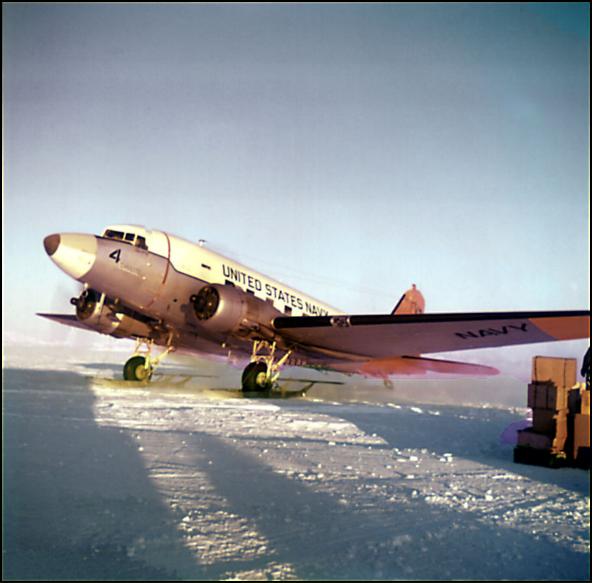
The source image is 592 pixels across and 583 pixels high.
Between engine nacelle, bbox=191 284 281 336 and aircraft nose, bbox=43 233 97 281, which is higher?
aircraft nose, bbox=43 233 97 281

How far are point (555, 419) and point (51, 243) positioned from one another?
1181cm

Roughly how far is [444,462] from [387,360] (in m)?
15.7

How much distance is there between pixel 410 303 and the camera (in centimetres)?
2558

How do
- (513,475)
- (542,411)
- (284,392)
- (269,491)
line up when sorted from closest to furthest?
(269,491), (513,475), (542,411), (284,392)

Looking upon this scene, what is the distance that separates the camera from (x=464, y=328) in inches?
552

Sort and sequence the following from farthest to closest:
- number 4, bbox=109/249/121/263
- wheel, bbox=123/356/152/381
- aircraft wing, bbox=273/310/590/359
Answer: wheel, bbox=123/356/152/381 → number 4, bbox=109/249/121/263 → aircraft wing, bbox=273/310/590/359

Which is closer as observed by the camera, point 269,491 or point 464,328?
point 269,491

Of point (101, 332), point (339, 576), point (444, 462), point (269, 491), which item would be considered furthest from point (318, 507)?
point (101, 332)

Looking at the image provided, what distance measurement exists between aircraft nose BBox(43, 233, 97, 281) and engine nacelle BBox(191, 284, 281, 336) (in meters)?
3.10

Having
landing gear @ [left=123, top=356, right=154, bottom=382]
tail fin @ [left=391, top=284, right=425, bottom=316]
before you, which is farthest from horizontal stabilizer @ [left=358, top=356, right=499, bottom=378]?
landing gear @ [left=123, top=356, right=154, bottom=382]

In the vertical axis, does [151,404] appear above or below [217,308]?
below

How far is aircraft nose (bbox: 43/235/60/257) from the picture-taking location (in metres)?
13.0

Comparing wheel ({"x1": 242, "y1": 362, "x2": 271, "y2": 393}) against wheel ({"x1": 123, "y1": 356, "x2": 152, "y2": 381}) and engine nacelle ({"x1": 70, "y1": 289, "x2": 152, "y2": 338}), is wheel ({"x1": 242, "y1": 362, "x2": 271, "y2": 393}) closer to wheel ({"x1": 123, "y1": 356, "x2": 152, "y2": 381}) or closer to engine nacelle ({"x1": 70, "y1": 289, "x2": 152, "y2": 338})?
wheel ({"x1": 123, "y1": 356, "x2": 152, "y2": 381})

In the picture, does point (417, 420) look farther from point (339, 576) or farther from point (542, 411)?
point (339, 576)
